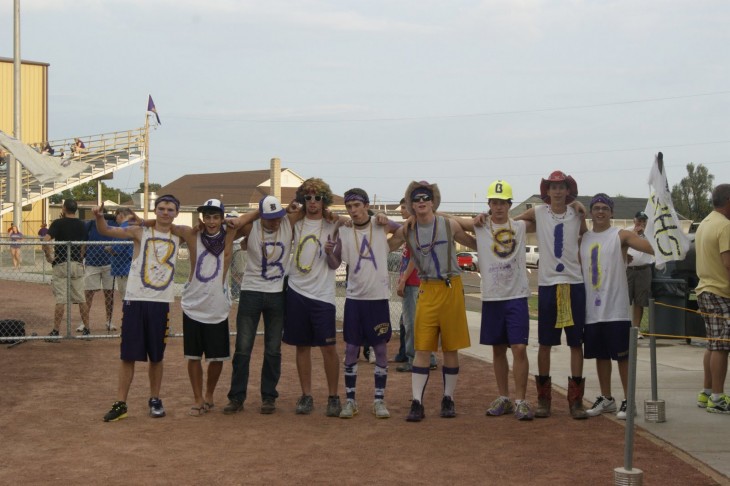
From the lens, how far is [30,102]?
5197 centimetres

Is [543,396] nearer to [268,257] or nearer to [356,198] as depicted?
[356,198]

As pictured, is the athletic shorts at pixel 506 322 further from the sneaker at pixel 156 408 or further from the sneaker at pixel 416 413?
the sneaker at pixel 156 408

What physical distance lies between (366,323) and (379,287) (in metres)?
0.34

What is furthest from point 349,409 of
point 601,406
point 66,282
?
point 66,282

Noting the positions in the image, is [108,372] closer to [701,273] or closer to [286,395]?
[286,395]

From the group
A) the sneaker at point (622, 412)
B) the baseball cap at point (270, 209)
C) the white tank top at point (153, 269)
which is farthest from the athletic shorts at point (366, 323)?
the sneaker at point (622, 412)

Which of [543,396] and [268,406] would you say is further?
[268,406]

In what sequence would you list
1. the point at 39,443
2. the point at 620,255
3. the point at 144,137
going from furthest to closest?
the point at 144,137
the point at 620,255
the point at 39,443

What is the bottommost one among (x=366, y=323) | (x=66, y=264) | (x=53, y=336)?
Answer: (x=53, y=336)

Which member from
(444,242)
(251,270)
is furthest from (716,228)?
(251,270)

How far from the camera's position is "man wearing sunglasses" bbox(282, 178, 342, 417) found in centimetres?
835

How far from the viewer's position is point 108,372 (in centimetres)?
1094

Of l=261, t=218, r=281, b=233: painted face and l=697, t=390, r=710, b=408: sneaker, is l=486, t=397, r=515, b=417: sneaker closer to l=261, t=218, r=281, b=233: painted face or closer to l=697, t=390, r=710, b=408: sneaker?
l=697, t=390, r=710, b=408: sneaker

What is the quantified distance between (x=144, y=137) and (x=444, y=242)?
143ft
